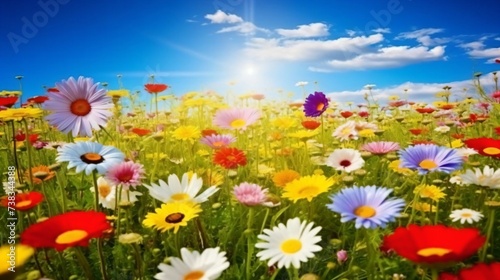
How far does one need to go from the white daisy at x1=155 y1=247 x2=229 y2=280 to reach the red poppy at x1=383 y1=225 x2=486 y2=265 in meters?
0.28

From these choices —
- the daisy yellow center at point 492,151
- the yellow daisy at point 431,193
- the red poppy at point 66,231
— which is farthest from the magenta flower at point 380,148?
the red poppy at point 66,231

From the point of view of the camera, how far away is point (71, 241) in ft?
2.40

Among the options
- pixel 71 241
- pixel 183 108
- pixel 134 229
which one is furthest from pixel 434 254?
pixel 183 108

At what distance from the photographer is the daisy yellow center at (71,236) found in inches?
29.1

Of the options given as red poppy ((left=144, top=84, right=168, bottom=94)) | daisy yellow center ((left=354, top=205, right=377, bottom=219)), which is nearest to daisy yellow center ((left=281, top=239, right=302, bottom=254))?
daisy yellow center ((left=354, top=205, right=377, bottom=219))

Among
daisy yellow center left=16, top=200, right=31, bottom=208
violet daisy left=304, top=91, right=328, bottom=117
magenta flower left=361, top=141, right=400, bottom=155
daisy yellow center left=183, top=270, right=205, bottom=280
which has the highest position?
violet daisy left=304, top=91, right=328, bottom=117

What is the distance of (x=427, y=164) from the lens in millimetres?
1099

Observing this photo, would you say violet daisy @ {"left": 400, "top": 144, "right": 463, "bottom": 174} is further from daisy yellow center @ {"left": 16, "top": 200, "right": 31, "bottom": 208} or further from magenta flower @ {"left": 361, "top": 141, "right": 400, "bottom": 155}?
daisy yellow center @ {"left": 16, "top": 200, "right": 31, "bottom": 208}

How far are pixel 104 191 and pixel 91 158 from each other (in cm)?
48

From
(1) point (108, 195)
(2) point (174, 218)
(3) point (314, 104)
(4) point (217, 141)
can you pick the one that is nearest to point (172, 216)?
(2) point (174, 218)

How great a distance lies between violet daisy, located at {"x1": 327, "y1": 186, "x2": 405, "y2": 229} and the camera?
816 mm

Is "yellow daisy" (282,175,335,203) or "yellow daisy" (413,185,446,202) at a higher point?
"yellow daisy" (282,175,335,203)

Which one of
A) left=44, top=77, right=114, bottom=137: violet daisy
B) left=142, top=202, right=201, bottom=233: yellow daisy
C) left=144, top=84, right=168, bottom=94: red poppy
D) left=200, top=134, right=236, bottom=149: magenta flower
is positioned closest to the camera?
left=142, top=202, right=201, bottom=233: yellow daisy

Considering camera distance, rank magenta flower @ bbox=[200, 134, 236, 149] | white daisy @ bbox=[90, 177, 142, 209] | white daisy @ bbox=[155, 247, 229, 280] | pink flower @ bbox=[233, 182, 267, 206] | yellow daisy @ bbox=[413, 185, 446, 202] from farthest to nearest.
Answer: magenta flower @ bbox=[200, 134, 236, 149] < white daisy @ bbox=[90, 177, 142, 209] < yellow daisy @ bbox=[413, 185, 446, 202] < pink flower @ bbox=[233, 182, 267, 206] < white daisy @ bbox=[155, 247, 229, 280]
